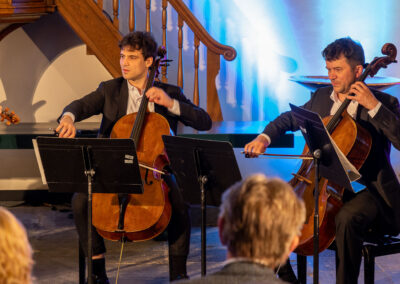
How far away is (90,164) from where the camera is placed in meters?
2.85

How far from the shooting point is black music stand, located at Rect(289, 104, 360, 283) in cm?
267

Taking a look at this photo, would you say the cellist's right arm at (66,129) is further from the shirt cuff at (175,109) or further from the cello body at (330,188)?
the cello body at (330,188)

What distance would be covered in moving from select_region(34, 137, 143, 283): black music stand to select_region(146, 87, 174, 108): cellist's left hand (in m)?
→ 0.58

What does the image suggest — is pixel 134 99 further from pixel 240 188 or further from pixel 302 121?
pixel 240 188

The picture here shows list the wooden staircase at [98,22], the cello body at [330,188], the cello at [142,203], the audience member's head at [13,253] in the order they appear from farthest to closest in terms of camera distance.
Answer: the wooden staircase at [98,22] → the cello at [142,203] → the cello body at [330,188] → the audience member's head at [13,253]

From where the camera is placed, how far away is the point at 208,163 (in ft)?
9.26

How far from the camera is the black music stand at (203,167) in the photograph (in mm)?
2752

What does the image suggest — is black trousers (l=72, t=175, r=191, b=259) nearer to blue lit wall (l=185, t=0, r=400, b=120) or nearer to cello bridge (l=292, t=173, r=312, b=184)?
cello bridge (l=292, t=173, r=312, b=184)

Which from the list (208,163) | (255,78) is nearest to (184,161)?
(208,163)

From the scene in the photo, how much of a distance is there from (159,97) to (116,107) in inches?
12.6

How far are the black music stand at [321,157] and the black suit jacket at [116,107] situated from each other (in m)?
0.76

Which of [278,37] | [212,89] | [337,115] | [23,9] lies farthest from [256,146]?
[278,37]

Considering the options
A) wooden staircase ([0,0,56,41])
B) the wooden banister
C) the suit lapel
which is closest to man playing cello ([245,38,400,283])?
the suit lapel

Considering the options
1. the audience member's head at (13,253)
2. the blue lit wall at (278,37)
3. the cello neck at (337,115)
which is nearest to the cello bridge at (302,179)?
the cello neck at (337,115)
